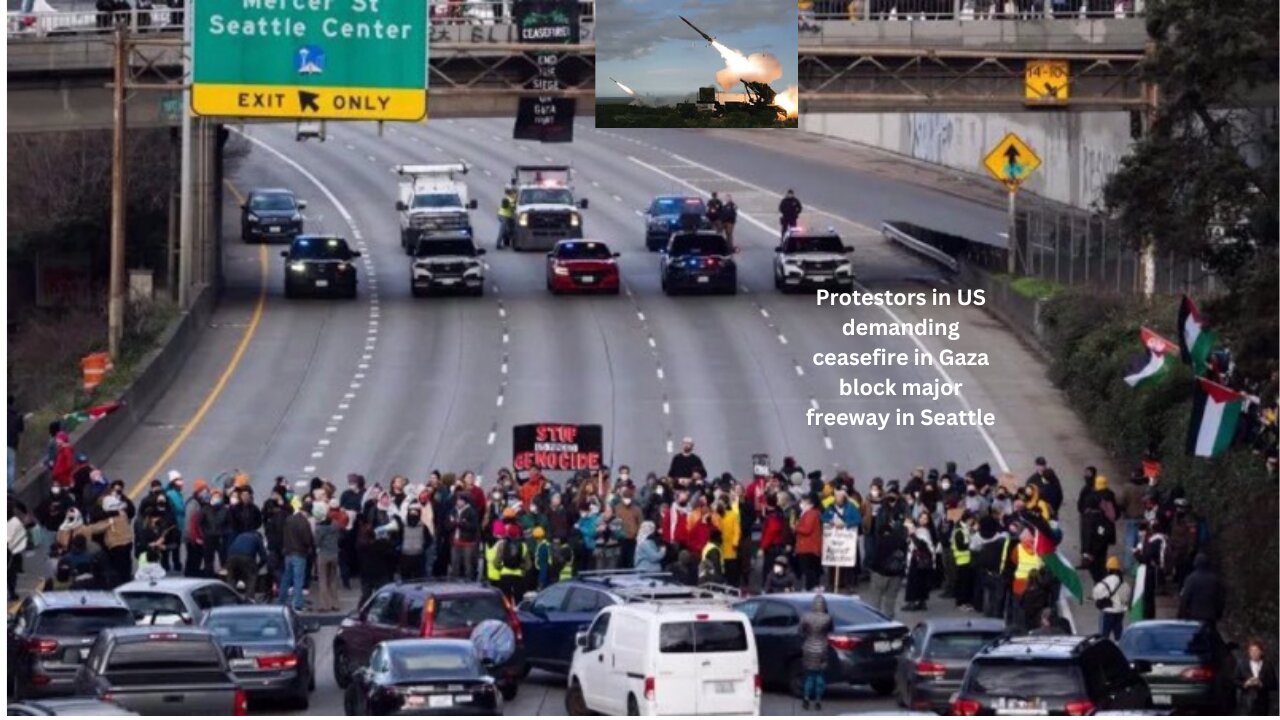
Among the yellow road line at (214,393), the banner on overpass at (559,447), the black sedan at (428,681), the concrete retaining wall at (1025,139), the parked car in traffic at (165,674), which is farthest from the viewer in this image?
the concrete retaining wall at (1025,139)

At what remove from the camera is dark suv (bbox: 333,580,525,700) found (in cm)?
3197

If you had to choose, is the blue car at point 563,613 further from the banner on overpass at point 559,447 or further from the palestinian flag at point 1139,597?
the banner on overpass at point 559,447

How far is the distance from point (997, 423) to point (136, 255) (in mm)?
33031

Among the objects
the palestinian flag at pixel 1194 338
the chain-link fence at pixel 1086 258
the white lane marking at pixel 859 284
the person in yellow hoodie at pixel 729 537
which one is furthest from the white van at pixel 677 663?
the chain-link fence at pixel 1086 258

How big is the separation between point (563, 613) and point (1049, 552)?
5820 millimetres

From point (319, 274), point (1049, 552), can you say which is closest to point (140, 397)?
point (319, 274)

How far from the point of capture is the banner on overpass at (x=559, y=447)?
43875 millimetres

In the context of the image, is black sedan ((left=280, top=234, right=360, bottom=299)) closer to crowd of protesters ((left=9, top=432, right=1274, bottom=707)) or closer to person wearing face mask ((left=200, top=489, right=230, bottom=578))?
crowd of protesters ((left=9, top=432, right=1274, bottom=707))

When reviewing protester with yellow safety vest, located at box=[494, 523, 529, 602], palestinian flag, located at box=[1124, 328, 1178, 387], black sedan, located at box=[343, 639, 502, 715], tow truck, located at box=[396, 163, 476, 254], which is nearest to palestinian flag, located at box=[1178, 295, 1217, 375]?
palestinian flag, located at box=[1124, 328, 1178, 387]

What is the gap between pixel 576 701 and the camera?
31.0m

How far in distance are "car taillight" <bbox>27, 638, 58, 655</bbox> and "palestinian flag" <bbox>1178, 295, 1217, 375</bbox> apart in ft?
48.5

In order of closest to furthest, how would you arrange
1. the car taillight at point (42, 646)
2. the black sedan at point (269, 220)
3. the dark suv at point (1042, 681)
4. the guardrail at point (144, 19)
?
1. the dark suv at point (1042, 681)
2. the car taillight at point (42, 646)
3. the guardrail at point (144, 19)
4. the black sedan at point (269, 220)

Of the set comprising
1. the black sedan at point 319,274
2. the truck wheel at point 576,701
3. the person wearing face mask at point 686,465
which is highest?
the black sedan at point 319,274

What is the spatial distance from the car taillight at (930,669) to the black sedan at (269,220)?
5445cm
